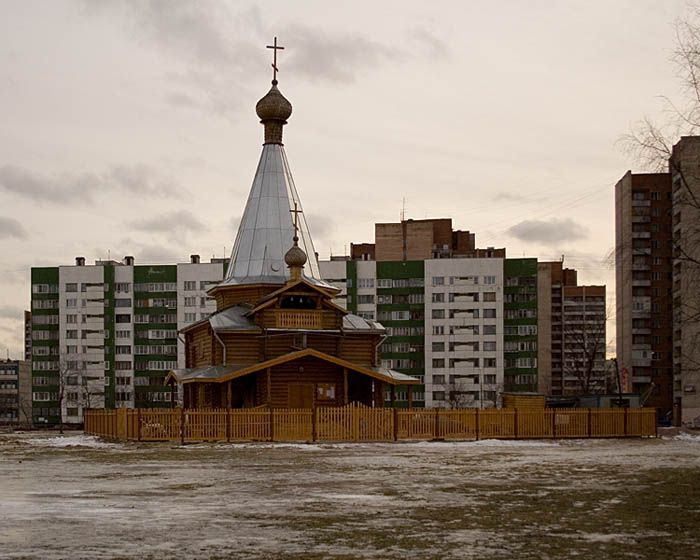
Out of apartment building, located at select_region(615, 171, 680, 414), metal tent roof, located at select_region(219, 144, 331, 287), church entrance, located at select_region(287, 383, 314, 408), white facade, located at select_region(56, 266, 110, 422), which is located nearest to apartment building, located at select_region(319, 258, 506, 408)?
apartment building, located at select_region(615, 171, 680, 414)

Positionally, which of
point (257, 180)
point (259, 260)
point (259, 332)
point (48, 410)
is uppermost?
point (257, 180)

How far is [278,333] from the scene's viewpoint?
1959 inches

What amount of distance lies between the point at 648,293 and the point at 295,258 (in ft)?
263

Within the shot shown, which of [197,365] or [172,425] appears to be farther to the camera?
[197,365]

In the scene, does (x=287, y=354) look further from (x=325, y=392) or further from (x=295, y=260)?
(x=295, y=260)

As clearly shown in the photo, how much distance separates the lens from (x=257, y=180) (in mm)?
55875

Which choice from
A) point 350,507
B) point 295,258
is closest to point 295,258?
point 295,258

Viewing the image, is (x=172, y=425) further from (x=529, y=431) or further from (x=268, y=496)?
(x=268, y=496)

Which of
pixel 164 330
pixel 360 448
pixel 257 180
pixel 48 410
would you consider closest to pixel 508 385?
pixel 164 330

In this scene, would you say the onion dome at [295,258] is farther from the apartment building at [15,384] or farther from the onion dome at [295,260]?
the apartment building at [15,384]

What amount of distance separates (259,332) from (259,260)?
5223mm

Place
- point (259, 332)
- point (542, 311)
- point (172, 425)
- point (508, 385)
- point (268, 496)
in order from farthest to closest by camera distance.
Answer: point (542, 311) < point (508, 385) < point (259, 332) < point (172, 425) < point (268, 496)

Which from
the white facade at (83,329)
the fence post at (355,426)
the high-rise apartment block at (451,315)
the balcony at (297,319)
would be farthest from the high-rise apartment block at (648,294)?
the fence post at (355,426)

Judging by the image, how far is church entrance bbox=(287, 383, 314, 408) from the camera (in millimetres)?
49406
